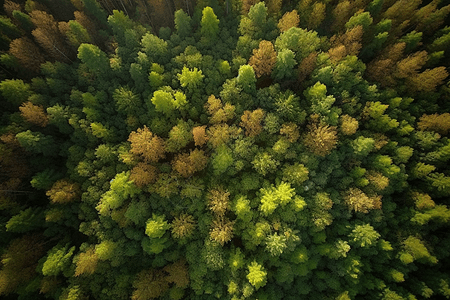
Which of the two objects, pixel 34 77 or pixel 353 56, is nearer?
pixel 353 56

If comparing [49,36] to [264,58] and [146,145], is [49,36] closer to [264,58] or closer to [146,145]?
[146,145]

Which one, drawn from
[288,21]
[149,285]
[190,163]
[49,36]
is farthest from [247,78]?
[149,285]

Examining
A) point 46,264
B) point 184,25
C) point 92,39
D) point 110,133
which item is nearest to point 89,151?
point 110,133

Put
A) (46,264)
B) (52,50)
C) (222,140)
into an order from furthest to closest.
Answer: (52,50) < (222,140) < (46,264)

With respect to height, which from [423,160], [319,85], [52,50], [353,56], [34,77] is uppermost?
[52,50]

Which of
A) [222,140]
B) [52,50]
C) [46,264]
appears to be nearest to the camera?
[46,264]

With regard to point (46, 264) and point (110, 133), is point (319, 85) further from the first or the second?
point (46, 264)

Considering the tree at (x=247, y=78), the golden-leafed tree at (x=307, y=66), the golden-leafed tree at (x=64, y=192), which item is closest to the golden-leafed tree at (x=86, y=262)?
the golden-leafed tree at (x=64, y=192)

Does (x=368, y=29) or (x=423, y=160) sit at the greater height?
(x=368, y=29)
